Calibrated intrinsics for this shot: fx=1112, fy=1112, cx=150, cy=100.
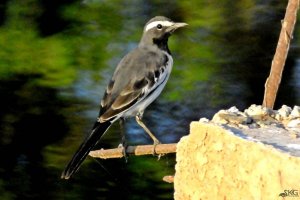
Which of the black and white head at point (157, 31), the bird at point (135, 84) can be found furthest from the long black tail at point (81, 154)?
the black and white head at point (157, 31)

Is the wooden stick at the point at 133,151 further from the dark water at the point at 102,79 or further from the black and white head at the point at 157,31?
the dark water at the point at 102,79

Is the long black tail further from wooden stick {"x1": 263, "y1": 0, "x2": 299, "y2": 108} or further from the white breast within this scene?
wooden stick {"x1": 263, "y1": 0, "x2": 299, "y2": 108}

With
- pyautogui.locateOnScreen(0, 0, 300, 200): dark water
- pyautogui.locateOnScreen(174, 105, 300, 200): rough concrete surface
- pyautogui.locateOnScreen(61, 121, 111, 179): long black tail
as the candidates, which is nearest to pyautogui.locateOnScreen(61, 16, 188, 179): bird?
pyautogui.locateOnScreen(61, 121, 111, 179): long black tail

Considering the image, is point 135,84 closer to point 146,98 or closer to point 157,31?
point 146,98

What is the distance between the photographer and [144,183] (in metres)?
8.33

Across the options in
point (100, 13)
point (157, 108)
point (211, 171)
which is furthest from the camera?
point (100, 13)

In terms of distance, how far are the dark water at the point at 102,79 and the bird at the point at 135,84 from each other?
5.13 feet

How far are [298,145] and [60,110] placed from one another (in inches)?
189

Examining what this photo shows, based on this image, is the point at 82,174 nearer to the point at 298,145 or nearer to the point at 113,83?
the point at 113,83

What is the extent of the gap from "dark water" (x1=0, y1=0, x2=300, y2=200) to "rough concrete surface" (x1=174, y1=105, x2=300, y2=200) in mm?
2966

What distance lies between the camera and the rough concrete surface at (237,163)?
4676 mm

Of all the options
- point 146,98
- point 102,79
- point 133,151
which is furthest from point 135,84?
point 102,79

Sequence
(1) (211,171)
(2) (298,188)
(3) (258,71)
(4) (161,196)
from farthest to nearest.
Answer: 1. (3) (258,71)
2. (4) (161,196)
3. (1) (211,171)
4. (2) (298,188)

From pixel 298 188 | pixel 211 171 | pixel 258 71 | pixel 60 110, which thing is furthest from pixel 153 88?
pixel 258 71
